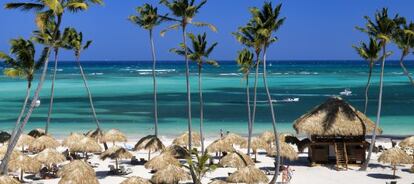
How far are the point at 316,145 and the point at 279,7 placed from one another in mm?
9135

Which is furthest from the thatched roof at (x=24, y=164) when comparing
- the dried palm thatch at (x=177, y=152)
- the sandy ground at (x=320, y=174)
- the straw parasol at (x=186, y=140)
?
the straw parasol at (x=186, y=140)

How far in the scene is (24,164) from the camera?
2245 cm

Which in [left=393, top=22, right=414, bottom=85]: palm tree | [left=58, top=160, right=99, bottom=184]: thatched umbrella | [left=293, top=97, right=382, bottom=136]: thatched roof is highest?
[left=393, top=22, right=414, bottom=85]: palm tree

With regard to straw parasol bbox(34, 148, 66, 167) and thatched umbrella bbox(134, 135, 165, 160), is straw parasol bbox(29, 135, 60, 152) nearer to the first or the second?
straw parasol bbox(34, 148, 66, 167)

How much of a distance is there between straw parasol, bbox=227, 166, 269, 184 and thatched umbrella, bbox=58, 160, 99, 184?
6046 mm

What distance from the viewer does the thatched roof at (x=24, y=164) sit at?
73.4 feet

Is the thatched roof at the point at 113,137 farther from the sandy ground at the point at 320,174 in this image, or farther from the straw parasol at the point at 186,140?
the straw parasol at the point at 186,140

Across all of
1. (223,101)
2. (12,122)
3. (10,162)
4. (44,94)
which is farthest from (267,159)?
(44,94)

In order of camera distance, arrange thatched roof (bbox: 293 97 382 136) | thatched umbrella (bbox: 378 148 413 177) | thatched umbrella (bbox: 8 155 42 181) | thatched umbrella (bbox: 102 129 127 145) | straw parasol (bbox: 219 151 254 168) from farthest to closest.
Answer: thatched umbrella (bbox: 102 129 127 145) < thatched roof (bbox: 293 97 382 136) < thatched umbrella (bbox: 378 148 413 177) < straw parasol (bbox: 219 151 254 168) < thatched umbrella (bbox: 8 155 42 181)

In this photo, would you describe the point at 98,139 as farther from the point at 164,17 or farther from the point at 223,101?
the point at 223,101

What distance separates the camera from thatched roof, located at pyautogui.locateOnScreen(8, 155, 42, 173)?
2236 cm

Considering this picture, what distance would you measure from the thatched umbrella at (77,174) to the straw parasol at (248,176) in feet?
19.8

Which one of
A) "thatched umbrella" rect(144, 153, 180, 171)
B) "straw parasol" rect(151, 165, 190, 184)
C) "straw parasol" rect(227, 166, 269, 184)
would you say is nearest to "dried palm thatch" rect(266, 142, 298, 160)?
"straw parasol" rect(227, 166, 269, 184)

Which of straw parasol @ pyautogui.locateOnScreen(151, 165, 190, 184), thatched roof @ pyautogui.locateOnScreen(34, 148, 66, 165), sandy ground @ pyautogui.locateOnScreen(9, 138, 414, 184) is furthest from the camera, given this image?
sandy ground @ pyautogui.locateOnScreen(9, 138, 414, 184)
